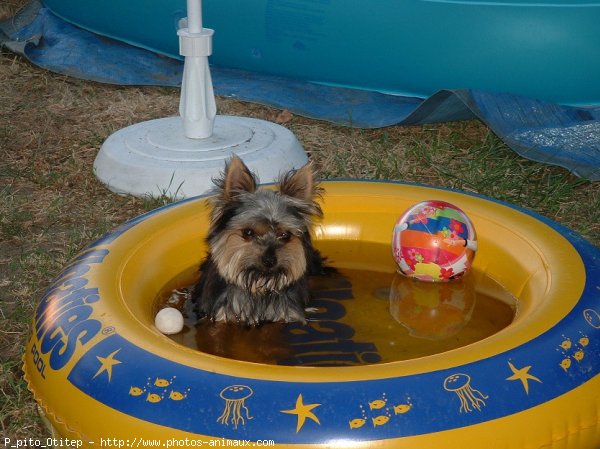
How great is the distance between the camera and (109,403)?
364 cm

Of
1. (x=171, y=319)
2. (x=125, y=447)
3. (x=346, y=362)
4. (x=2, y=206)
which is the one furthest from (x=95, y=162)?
(x=125, y=447)

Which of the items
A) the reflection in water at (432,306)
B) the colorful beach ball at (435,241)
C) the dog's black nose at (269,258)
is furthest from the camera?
the colorful beach ball at (435,241)

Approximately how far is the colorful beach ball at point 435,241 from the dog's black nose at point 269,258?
3.47 feet

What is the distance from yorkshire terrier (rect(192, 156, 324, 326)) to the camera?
449 cm

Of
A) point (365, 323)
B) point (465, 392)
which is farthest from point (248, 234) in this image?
point (465, 392)

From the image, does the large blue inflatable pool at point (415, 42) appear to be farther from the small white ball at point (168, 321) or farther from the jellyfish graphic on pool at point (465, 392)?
the jellyfish graphic on pool at point (465, 392)

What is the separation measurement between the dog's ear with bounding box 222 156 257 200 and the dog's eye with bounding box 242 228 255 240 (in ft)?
0.72

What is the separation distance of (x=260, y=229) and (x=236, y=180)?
1.05 feet

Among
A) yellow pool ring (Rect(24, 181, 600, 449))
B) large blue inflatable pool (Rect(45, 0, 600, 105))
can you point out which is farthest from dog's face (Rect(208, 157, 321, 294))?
large blue inflatable pool (Rect(45, 0, 600, 105))

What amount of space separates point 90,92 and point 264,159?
3285 mm

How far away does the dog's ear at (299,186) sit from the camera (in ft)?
15.4

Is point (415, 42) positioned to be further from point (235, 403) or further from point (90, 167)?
point (235, 403)

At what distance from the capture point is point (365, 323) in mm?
4914

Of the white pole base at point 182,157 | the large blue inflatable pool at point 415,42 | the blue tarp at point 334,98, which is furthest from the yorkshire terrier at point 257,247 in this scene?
the large blue inflatable pool at point 415,42
